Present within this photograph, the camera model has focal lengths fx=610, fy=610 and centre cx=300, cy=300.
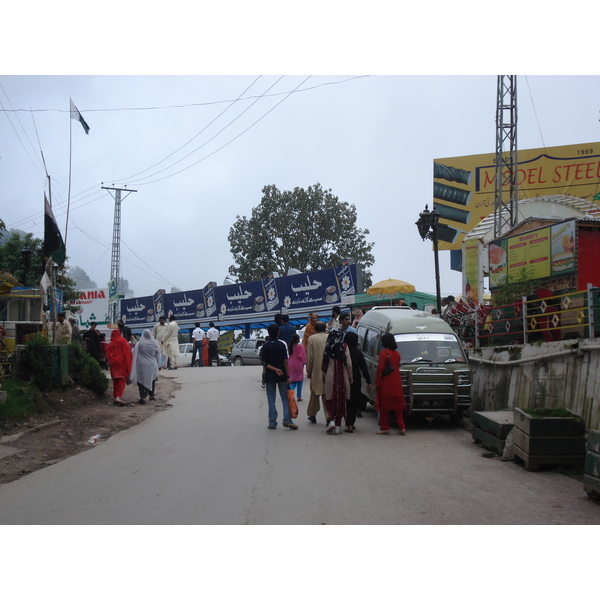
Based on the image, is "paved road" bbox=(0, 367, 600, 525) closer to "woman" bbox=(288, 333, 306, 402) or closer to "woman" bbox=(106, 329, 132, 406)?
"woman" bbox=(288, 333, 306, 402)

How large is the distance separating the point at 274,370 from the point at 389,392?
2032 mm

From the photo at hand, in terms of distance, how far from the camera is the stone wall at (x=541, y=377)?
939cm

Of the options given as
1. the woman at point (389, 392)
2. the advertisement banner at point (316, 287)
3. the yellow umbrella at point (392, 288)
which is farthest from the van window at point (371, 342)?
the advertisement banner at point (316, 287)

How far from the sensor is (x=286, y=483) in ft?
22.7

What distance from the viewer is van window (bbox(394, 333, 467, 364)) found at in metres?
11.7

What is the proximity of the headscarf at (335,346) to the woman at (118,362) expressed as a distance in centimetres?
529

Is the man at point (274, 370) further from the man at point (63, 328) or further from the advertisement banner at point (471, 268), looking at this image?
the advertisement banner at point (471, 268)

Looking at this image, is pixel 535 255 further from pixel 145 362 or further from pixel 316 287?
pixel 316 287

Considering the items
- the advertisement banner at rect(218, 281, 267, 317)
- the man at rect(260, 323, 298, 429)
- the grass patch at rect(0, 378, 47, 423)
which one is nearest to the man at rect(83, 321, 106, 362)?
the grass patch at rect(0, 378, 47, 423)

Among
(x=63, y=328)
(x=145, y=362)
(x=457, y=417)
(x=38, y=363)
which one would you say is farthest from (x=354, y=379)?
(x=63, y=328)

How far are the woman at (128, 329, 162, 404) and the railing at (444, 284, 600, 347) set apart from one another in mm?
7803

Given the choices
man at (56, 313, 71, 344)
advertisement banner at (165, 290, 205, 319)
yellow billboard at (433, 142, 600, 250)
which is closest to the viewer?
man at (56, 313, 71, 344)

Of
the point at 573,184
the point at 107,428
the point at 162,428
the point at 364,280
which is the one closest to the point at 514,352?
the point at 162,428

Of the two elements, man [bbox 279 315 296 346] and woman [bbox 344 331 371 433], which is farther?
man [bbox 279 315 296 346]
